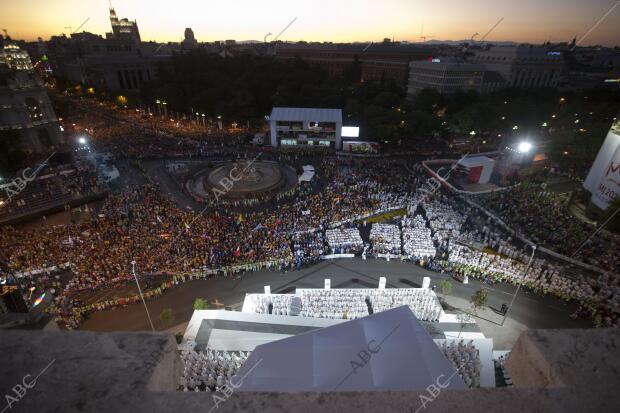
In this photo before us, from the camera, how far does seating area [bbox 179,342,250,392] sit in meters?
12.1

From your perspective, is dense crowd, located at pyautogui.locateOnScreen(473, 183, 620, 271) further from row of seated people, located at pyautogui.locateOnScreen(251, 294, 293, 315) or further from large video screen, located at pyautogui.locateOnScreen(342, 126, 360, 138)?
large video screen, located at pyautogui.locateOnScreen(342, 126, 360, 138)

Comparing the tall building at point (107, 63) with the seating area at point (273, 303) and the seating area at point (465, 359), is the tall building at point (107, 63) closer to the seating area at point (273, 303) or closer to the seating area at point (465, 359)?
the seating area at point (273, 303)

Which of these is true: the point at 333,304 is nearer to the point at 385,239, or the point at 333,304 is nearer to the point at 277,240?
the point at 277,240

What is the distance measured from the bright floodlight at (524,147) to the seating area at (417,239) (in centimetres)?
2101

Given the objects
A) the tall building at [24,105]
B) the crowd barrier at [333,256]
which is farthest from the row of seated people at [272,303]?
the tall building at [24,105]

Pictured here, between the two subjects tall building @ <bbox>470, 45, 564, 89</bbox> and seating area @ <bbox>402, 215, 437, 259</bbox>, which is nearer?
seating area @ <bbox>402, 215, 437, 259</bbox>

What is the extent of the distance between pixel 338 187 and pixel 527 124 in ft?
149

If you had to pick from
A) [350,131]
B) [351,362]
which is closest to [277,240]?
[351,362]

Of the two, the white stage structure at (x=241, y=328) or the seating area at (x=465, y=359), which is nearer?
the seating area at (x=465, y=359)

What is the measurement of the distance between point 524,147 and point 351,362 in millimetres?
41150

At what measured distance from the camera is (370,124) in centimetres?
5397

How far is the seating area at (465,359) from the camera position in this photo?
13039mm

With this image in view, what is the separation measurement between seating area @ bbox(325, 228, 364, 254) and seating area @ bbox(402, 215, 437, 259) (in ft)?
12.6

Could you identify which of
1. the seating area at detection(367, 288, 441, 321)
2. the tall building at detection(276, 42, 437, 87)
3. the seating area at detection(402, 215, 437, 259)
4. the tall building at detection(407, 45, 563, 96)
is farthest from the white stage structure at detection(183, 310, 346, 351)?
the tall building at detection(276, 42, 437, 87)
